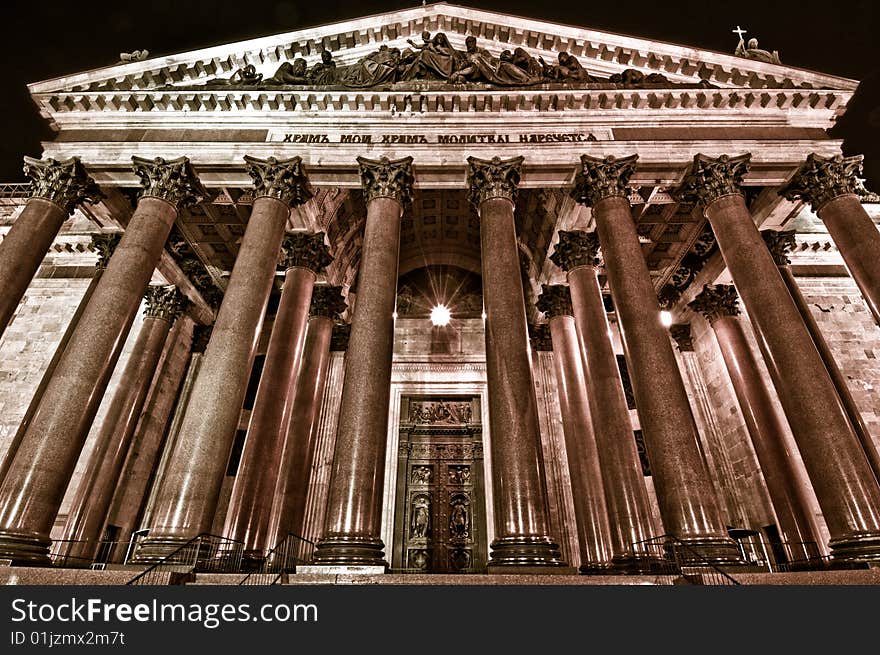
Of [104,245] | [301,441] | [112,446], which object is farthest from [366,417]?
[104,245]

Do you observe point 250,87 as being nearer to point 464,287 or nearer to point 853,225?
point 464,287

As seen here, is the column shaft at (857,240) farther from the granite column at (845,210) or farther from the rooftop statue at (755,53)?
the rooftop statue at (755,53)

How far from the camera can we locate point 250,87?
1336 cm

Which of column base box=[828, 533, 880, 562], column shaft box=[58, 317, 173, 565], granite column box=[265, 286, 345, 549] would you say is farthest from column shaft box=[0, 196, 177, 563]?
column base box=[828, 533, 880, 562]

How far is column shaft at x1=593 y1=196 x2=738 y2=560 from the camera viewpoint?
8.20 meters

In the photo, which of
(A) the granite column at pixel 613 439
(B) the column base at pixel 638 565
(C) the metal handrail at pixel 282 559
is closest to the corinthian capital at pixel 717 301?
(A) the granite column at pixel 613 439

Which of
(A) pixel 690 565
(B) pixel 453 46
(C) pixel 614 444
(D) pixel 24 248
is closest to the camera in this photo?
(A) pixel 690 565

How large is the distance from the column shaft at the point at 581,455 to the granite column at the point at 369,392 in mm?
5454

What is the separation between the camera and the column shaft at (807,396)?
8266 millimetres

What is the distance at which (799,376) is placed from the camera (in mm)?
9492

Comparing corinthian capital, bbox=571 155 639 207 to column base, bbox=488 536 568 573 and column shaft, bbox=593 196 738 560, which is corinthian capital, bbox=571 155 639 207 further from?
column base, bbox=488 536 568 573

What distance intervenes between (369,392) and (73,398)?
5.95 metres

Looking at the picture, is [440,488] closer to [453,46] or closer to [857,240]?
[857,240]

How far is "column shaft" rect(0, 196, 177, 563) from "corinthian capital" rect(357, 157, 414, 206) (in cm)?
499
